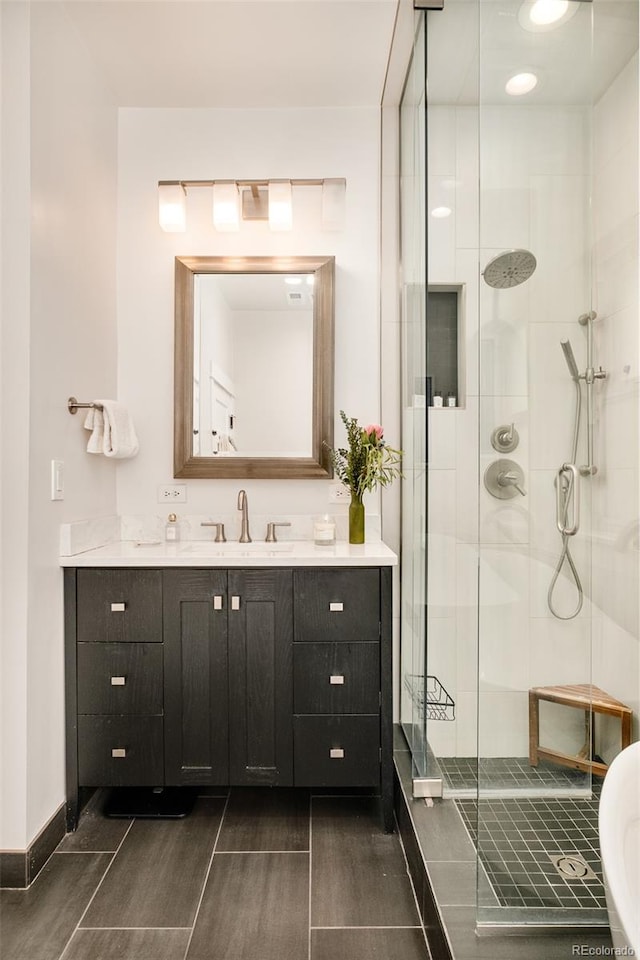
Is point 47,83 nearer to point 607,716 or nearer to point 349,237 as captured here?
point 349,237

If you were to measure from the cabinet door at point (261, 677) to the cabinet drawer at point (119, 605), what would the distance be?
26 cm

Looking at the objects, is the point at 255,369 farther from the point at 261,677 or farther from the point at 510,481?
the point at 510,481

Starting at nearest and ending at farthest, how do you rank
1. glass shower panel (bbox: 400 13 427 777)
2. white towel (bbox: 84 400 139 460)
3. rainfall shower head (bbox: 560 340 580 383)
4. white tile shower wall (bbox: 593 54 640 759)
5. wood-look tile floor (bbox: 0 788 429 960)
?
white tile shower wall (bbox: 593 54 640 759) → rainfall shower head (bbox: 560 340 580 383) → wood-look tile floor (bbox: 0 788 429 960) → glass shower panel (bbox: 400 13 427 777) → white towel (bbox: 84 400 139 460)

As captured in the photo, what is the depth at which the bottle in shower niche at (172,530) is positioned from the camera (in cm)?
253

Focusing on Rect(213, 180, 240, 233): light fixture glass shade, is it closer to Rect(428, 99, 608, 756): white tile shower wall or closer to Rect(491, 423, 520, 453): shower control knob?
Rect(428, 99, 608, 756): white tile shower wall

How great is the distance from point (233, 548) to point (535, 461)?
1437 millimetres

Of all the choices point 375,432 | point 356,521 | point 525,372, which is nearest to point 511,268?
point 525,372

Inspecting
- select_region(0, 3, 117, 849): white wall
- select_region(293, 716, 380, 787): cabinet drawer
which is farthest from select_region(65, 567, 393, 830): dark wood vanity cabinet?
select_region(0, 3, 117, 849): white wall

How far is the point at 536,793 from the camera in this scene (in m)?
1.24

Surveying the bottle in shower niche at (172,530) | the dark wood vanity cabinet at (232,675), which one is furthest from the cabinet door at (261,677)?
the bottle in shower niche at (172,530)

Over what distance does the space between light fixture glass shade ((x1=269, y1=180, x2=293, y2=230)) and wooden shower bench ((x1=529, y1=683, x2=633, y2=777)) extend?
2.00 m

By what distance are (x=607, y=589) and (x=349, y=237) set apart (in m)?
1.94

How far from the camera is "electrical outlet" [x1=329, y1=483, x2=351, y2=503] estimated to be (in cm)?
258

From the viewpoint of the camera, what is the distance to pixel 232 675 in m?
2.05
